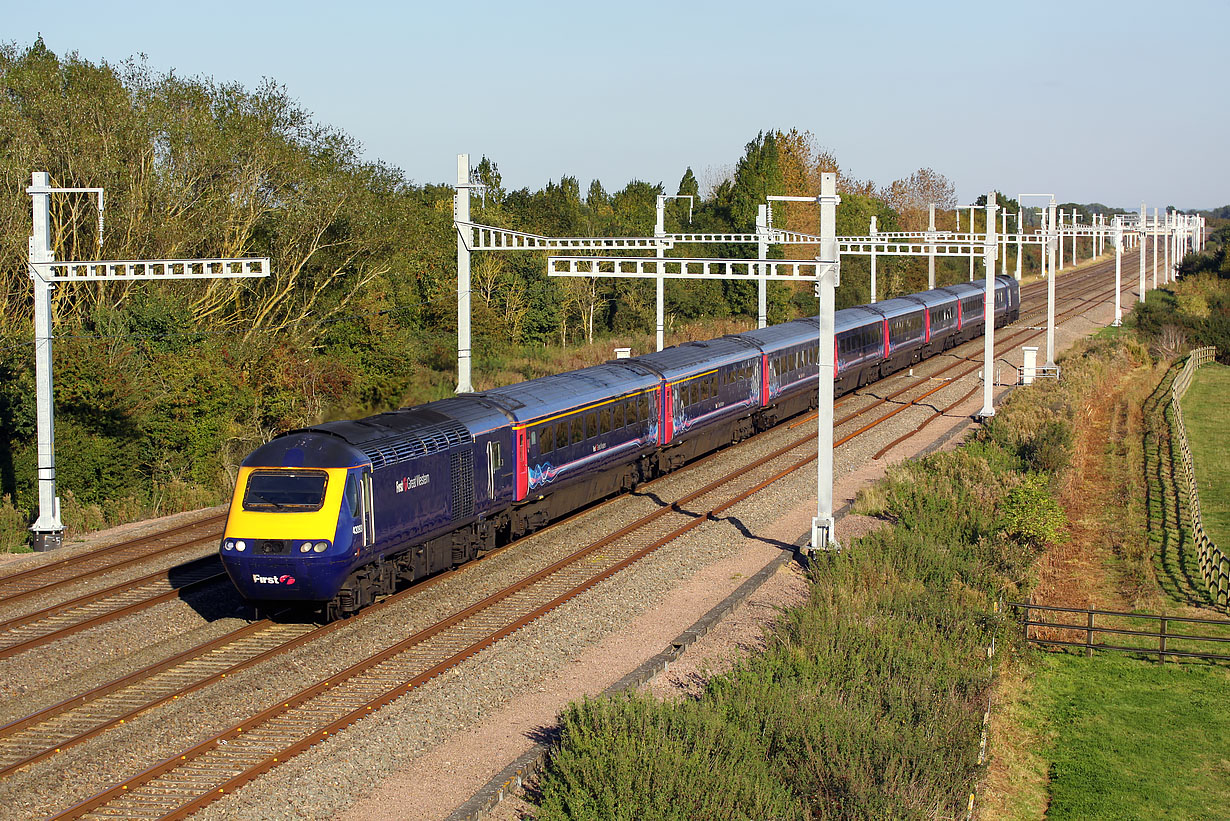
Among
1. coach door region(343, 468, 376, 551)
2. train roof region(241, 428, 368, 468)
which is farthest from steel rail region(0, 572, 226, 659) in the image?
coach door region(343, 468, 376, 551)

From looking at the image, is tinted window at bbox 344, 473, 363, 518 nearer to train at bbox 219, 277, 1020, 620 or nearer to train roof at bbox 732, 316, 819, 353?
train at bbox 219, 277, 1020, 620

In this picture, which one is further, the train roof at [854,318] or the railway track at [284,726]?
the train roof at [854,318]

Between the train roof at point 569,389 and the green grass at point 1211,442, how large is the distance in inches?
561

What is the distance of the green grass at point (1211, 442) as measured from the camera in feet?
96.7

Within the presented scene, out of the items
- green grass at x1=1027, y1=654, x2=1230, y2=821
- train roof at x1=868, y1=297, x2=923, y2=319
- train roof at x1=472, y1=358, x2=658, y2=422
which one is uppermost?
train roof at x1=868, y1=297, x2=923, y2=319

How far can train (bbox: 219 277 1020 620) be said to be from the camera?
51.8ft

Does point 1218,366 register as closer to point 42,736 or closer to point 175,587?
point 175,587

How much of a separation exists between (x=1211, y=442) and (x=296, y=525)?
33900mm

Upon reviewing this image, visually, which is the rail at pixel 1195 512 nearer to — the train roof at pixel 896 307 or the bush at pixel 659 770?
the train roof at pixel 896 307

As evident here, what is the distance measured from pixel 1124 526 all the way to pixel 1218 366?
33.6 metres

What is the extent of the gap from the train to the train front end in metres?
0.02

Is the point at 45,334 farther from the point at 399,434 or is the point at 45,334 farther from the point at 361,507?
the point at 361,507

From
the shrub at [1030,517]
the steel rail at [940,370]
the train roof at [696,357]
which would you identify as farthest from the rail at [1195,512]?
the train roof at [696,357]

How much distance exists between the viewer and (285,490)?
15953 mm
